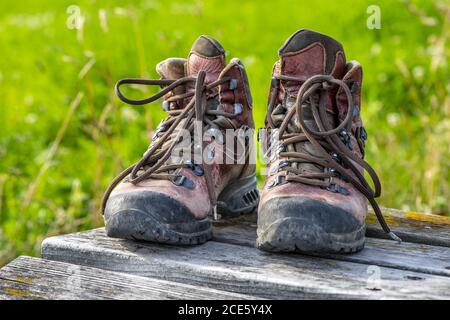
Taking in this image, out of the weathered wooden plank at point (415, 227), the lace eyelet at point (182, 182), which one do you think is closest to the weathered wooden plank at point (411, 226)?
the weathered wooden plank at point (415, 227)

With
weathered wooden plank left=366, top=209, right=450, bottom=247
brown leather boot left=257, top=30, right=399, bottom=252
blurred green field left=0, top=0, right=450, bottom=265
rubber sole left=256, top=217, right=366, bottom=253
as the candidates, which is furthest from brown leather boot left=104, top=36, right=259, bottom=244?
blurred green field left=0, top=0, right=450, bottom=265

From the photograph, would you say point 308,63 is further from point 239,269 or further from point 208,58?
point 239,269

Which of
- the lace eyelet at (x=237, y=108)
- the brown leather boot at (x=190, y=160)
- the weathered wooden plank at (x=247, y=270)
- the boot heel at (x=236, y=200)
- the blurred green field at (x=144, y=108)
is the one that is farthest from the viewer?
the blurred green field at (x=144, y=108)

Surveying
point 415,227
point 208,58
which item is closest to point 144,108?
point 208,58

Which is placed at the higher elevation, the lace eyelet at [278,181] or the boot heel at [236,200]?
the lace eyelet at [278,181]

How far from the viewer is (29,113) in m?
4.80

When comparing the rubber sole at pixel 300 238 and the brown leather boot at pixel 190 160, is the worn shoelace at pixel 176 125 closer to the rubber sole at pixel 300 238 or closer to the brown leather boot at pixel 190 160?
the brown leather boot at pixel 190 160

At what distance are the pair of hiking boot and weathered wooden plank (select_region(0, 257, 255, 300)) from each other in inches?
6.1

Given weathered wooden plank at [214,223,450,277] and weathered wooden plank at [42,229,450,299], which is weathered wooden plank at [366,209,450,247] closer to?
weathered wooden plank at [214,223,450,277]

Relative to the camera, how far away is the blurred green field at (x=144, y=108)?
123 inches

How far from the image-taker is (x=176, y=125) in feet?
6.22

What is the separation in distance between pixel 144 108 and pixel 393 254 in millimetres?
3099

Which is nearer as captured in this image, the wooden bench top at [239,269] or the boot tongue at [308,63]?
the wooden bench top at [239,269]
